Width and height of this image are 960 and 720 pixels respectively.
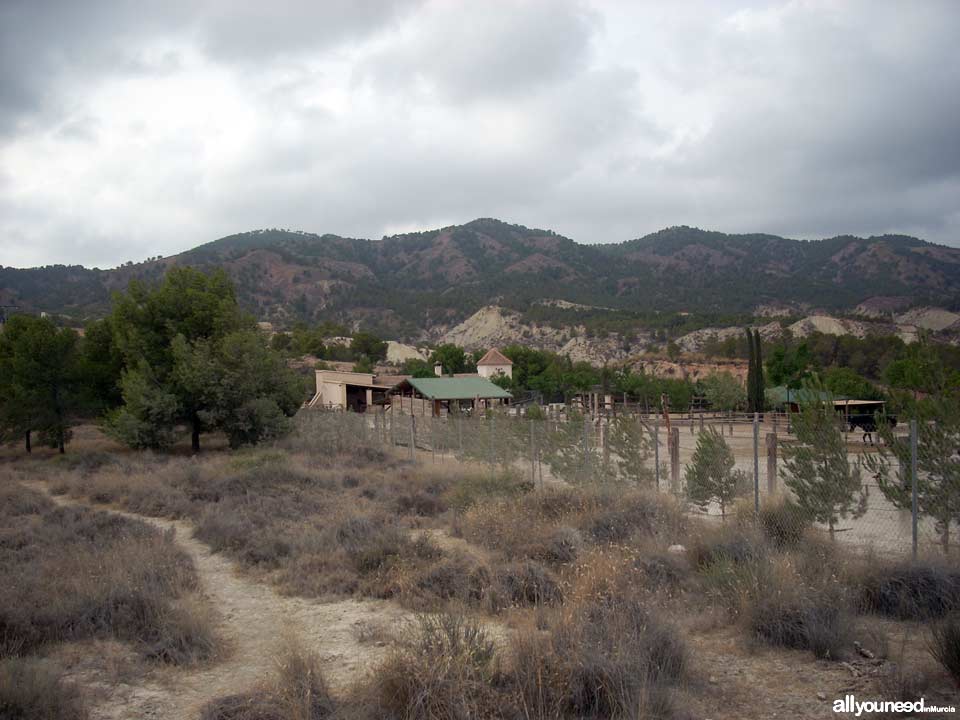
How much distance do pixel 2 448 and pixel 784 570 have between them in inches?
1449

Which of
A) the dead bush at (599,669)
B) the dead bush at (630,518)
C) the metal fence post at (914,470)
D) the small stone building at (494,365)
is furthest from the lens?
the small stone building at (494,365)

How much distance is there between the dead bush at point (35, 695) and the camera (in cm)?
495

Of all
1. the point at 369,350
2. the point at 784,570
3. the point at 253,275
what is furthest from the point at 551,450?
the point at 253,275

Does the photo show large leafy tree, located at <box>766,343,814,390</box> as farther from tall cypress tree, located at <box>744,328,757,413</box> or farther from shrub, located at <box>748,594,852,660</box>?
shrub, located at <box>748,594,852,660</box>

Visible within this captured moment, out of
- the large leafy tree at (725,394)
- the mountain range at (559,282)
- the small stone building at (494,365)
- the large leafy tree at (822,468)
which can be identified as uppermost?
the mountain range at (559,282)

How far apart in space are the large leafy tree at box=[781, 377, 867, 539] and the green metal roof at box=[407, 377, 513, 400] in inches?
1796

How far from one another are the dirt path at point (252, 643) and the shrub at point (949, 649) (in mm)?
4707

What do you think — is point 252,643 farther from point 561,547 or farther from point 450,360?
point 450,360

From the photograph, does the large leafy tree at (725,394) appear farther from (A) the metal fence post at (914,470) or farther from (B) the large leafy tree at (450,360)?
(A) the metal fence post at (914,470)

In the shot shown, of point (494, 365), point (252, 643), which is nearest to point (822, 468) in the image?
point (252, 643)

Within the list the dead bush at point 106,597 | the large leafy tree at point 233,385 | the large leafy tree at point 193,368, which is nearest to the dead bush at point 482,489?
the dead bush at point 106,597

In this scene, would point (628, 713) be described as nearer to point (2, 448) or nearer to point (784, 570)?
point (784, 570)

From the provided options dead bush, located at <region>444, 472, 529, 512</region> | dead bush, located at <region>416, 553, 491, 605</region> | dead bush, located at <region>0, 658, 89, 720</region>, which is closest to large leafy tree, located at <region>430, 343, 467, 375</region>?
dead bush, located at <region>444, 472, 529, 512</region>

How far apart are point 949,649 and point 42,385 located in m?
32.8
